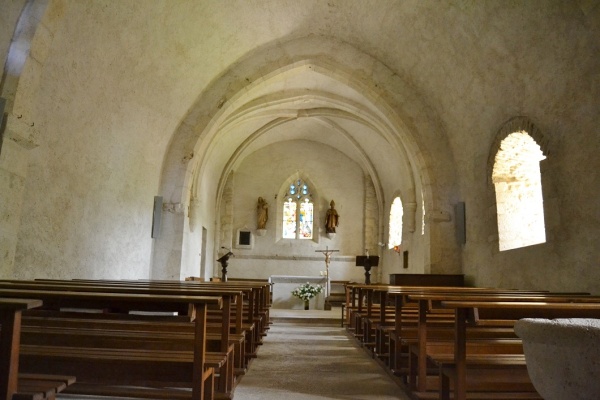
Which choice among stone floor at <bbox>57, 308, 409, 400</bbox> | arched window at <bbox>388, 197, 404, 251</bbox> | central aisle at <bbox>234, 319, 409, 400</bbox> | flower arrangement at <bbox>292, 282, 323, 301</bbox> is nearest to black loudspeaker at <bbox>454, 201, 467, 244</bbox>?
stone floor at <bbox>57, 308, 409, 400</bbox>

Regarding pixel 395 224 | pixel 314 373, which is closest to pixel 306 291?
pixel 395 224

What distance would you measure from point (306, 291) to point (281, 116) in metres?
4.79

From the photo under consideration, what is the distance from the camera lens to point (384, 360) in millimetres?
4984

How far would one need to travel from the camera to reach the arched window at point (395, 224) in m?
14.0

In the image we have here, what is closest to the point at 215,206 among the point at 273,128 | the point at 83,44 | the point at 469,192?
the point at 273,128

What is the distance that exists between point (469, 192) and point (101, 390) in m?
7.21

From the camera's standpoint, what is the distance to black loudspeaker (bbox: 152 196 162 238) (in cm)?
925

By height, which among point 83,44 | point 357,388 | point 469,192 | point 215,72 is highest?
point 215,72

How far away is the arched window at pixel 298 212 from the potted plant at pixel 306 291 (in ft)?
14.5

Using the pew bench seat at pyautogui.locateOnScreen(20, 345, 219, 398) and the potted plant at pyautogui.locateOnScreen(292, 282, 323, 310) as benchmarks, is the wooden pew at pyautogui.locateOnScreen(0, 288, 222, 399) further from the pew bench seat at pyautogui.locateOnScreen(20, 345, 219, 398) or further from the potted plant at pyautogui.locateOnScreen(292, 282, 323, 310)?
the potted plant at pyautogui.locateOnScreen(292, 282, 323, 310)

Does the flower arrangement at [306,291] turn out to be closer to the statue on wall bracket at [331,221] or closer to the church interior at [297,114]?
the church interior at [297,114]

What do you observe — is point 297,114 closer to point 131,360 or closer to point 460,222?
point 460,222

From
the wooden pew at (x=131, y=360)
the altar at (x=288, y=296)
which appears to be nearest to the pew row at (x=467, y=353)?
the wooden pew at (x=131, y=360)

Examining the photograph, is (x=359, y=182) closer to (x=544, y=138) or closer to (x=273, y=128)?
(x=273, y=128)
